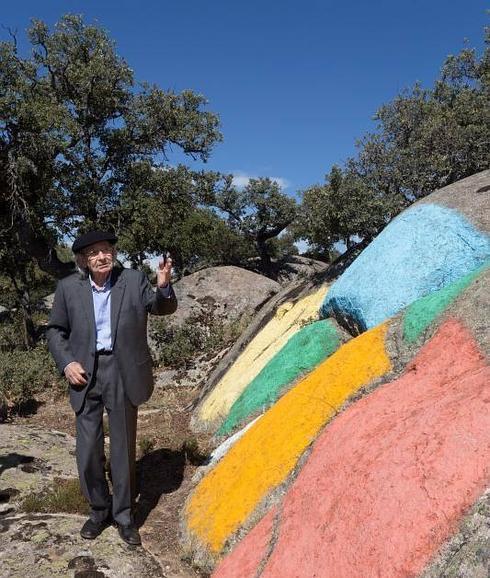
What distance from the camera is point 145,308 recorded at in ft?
14.5

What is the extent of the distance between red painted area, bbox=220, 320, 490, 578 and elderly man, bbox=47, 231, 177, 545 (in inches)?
50.5

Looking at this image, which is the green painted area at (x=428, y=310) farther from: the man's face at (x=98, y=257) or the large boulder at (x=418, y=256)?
the man's face at (x=98, y=257)

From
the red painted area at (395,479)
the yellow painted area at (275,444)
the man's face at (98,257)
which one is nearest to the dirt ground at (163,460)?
the yellow painted area at (275,444)

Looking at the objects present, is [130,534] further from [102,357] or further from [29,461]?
[29,461]

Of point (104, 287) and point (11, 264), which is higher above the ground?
point (11, 264)

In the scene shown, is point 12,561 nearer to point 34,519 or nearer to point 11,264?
point 34,519

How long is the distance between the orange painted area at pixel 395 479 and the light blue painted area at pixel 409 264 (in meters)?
2.10

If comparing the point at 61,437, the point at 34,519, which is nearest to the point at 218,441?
the point at 61,437

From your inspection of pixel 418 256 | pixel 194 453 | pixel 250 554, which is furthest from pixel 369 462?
pixel 418 256

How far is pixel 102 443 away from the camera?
4289 mm

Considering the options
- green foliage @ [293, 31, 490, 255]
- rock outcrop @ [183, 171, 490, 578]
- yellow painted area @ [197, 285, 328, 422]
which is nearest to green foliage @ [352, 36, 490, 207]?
green foliage @ [293, 31, 490, 255]

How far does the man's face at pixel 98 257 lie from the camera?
429 cm

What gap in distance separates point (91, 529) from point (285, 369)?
2748 millimetres

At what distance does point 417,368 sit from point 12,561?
3091 mm
